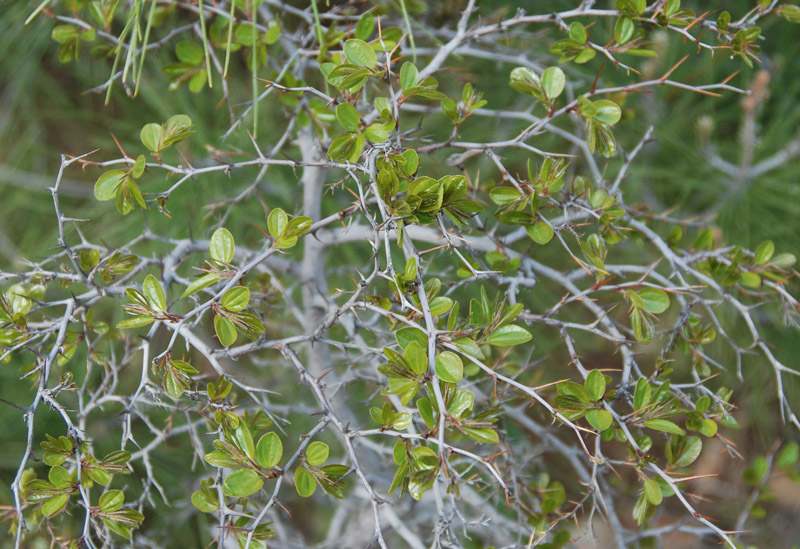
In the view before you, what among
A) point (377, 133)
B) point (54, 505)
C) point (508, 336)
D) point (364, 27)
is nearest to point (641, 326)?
point (508, 336)

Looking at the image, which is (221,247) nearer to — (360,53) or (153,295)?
(153,295)

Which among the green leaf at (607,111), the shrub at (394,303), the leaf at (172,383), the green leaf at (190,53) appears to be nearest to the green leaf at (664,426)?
the shrub at (394,303)

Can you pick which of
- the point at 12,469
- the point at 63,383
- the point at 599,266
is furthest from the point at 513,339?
the point at 12,469

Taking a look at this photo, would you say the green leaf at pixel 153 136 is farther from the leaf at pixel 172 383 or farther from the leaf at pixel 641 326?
the leaf at pixel 641 326

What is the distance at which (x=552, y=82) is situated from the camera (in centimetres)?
46

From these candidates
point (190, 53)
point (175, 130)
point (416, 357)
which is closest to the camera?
point (416, 357)

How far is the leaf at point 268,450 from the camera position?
40 cm

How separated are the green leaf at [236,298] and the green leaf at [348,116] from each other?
0.45ft

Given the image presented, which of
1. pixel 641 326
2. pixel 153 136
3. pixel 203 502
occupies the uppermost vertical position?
pixel 153 136

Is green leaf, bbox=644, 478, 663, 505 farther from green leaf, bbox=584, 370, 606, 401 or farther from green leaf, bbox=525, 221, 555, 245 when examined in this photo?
green leaf, bbox=525, 221, 555, 245

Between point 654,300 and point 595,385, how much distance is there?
0.30 feet

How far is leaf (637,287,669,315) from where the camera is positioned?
447 mm

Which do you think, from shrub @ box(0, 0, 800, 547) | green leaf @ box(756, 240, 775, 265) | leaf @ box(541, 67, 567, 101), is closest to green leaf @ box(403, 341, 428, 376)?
shrub @ box(0, 0, 800, 547)

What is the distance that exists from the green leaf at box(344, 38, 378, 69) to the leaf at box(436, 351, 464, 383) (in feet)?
0.70
